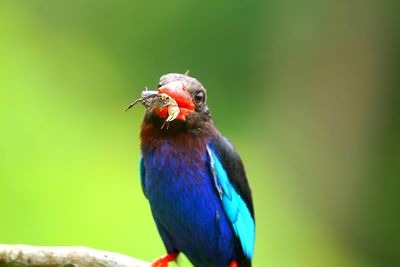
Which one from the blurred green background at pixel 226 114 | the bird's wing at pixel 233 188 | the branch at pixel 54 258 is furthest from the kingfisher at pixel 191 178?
the blurred green background at pixel 226 114

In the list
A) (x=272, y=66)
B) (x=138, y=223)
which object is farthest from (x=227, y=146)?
(x=272, y=66)

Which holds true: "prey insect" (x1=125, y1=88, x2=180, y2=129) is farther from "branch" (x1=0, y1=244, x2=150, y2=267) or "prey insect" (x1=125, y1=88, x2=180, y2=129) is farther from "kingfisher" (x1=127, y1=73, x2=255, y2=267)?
"branch" (x1=0, y1=244, x2=150, y2=267)

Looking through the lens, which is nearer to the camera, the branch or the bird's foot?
the branch

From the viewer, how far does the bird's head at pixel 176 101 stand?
14.2 feet

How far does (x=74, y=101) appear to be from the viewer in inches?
376

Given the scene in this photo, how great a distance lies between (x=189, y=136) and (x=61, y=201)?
3297mm

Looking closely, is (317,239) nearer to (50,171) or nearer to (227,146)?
(50,171)

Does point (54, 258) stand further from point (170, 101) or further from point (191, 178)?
point (170, 101)

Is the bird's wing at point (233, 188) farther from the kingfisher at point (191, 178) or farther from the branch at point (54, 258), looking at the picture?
the branch at point (54, 258)

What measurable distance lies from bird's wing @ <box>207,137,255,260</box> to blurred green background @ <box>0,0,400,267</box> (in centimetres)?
266

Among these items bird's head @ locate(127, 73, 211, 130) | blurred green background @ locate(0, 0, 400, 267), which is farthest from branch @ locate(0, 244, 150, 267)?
blurred green background @ locate(0, 0, 400, 267)

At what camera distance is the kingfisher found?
4520mm

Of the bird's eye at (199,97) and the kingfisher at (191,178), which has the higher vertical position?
the bird's eye at (199,97)

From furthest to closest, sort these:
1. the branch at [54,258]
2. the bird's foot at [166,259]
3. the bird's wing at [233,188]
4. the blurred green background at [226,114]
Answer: the blurred green background at [226,114], the bird's foot at [166,259], the bird's wing at [233,188], the branch at [54,258]
